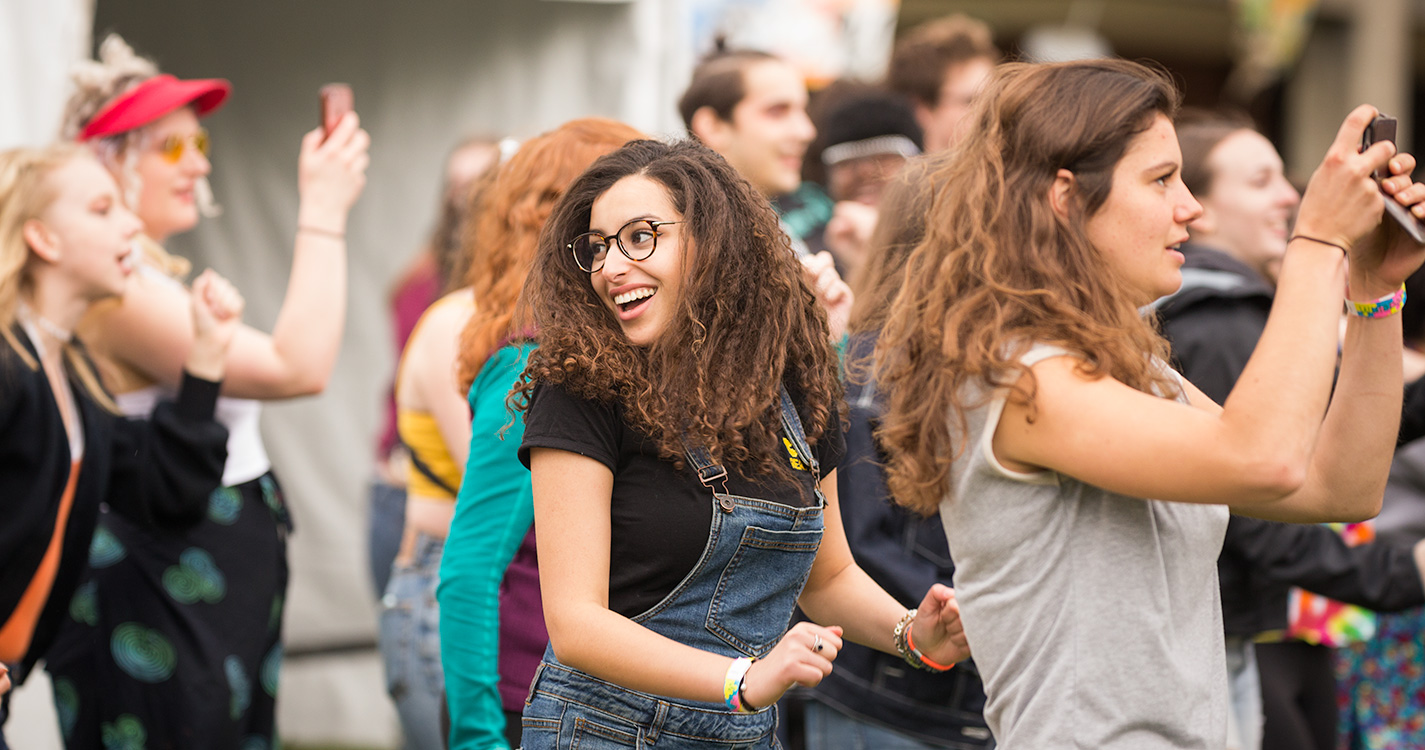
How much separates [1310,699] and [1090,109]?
2381 millimetres

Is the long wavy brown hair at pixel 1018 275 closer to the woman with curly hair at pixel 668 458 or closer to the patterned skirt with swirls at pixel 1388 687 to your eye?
the woman with curly hair at pixel 668 458

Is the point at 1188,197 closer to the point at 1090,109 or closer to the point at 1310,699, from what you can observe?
the point at 1090,109

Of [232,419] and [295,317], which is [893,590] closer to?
[295,317]

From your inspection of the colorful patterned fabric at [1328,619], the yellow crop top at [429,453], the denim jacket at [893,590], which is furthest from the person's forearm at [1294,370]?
the colorful patterned fabric at [1328,619]

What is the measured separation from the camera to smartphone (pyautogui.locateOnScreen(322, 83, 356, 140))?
3.13m

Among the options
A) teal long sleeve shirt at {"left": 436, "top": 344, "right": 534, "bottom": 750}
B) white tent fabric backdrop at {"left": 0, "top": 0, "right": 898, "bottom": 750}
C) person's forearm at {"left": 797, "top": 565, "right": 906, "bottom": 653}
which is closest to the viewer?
person's forearm at {"left": 797, "top": 565, "right": 906, "bottom": 653}

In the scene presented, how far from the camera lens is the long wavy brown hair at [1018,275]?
1.74 m

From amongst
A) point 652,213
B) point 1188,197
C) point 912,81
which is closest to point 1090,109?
point 1188,197

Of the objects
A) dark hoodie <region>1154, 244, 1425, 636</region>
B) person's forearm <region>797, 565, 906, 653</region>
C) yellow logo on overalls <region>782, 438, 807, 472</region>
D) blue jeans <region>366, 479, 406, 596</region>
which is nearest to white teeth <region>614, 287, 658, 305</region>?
yellow logo on overalls <region>782, 438, 807, 472</region>

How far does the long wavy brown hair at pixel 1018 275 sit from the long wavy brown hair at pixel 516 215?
783mm

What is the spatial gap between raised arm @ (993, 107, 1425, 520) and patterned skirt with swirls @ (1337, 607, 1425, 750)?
2662 mm

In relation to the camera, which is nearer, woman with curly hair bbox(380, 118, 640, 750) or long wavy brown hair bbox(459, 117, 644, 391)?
woman with curly hair bbox(380, 118, 640, 750)

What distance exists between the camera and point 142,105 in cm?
325

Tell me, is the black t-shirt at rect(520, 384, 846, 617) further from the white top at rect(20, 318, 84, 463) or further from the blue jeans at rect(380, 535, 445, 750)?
the white top at rect(20, 318, 84, 463)
